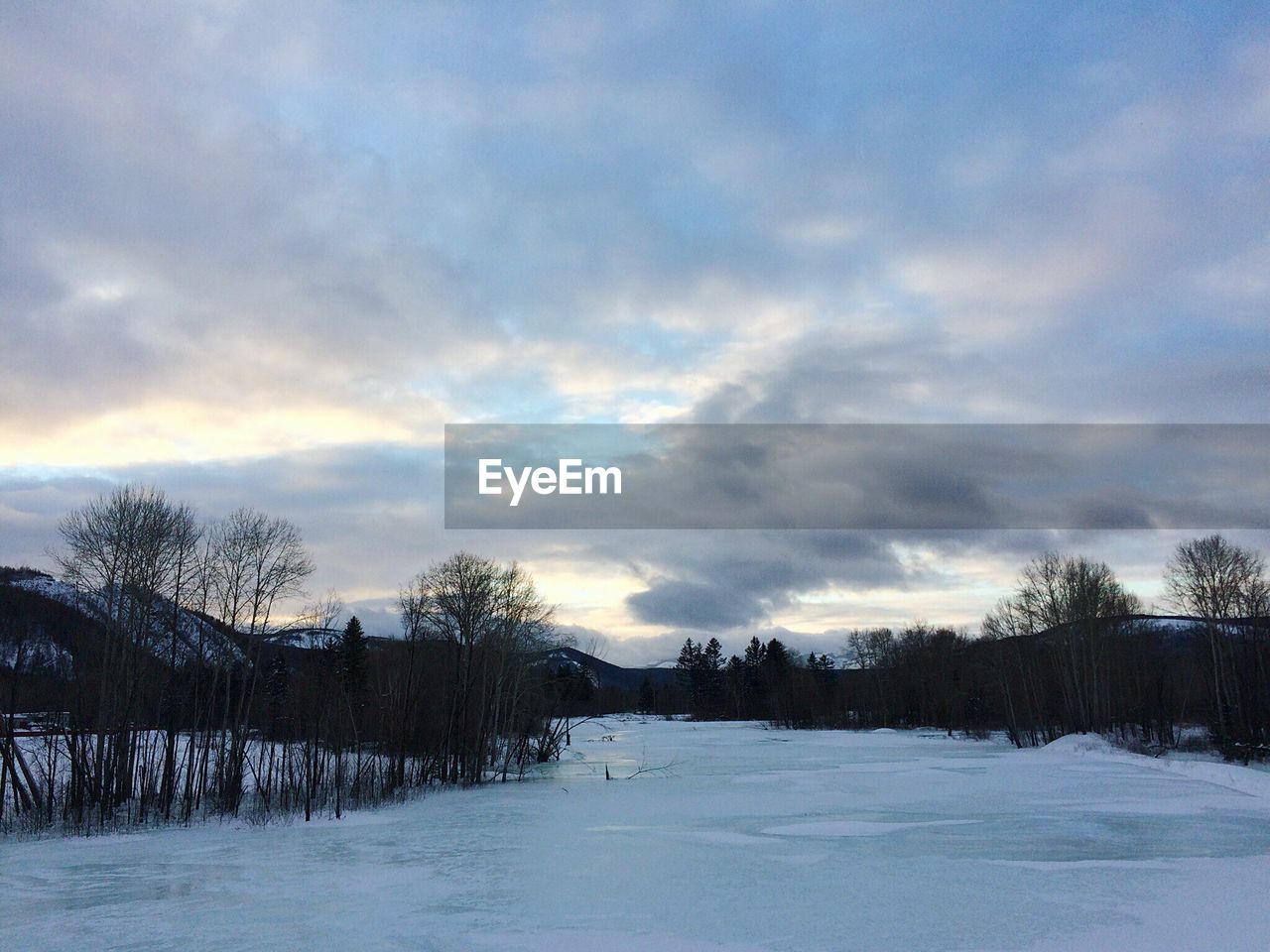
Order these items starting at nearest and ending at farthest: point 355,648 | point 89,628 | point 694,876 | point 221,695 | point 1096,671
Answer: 1. point 694,876
2. point 89,628
3. point 221,695
4. point 1096,671
5. point 355,648

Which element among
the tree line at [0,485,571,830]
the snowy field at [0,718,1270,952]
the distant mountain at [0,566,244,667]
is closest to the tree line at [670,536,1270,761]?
the snowy field at [0,718,1270,952]

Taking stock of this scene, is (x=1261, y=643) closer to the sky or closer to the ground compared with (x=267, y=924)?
closer to the sky

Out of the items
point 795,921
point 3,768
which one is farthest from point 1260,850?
point 3,768

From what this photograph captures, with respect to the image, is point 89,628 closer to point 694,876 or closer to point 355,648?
point 694,876

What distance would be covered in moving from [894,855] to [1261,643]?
38.5 m

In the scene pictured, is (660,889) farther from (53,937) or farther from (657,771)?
(657,771)

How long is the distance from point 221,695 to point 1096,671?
47.5 metres

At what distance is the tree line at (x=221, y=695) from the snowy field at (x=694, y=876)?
2.48 meters

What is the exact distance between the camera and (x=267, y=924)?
401 inches

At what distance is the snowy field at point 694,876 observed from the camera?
9.62 meters

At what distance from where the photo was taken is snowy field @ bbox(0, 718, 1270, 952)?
31.6ft

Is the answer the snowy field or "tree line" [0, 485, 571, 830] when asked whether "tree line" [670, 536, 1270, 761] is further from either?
"tree line" [0, 485, 571, 830]

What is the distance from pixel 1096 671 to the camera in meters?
49.4

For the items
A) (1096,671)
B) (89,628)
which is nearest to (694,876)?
(89,628)
